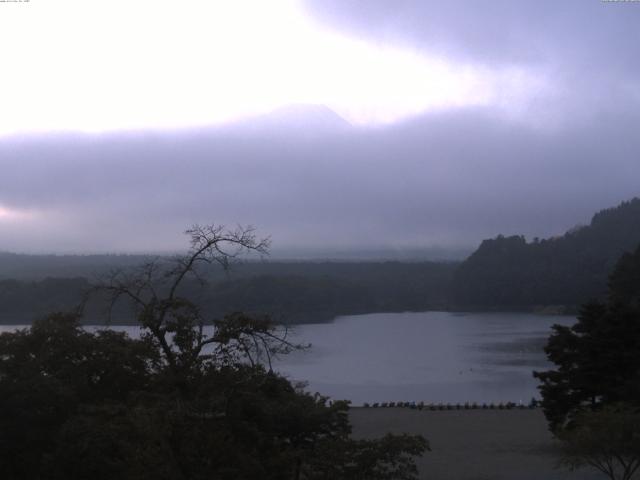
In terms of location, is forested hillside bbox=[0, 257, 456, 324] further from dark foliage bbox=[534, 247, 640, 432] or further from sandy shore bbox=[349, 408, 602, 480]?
dark foliage bbox=[534, 247, 640, 432]

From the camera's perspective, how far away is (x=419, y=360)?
37.2 metres

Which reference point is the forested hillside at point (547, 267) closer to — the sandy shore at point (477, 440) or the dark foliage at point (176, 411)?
the sandy shore at point (477, 440)

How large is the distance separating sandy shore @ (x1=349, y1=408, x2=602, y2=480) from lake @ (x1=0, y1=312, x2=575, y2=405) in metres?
2.89

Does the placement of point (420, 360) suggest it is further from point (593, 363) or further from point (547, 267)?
point (547, 267)

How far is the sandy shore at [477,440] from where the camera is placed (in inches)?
534

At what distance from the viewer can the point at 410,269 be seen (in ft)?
295

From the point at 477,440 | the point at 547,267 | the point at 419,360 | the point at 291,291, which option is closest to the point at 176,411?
the point at 477,440

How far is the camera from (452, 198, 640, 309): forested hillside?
67.9 m

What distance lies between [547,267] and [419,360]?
129 feet

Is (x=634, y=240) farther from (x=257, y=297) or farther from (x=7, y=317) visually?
(x=7, y=317)

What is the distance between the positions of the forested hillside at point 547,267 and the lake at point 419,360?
10.6m

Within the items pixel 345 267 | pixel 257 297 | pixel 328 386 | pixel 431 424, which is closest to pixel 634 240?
pixel 345 267

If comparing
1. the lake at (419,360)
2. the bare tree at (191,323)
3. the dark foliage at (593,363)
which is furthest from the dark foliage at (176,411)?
the dark foliage at (593,363)

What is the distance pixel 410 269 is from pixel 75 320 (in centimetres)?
8198
